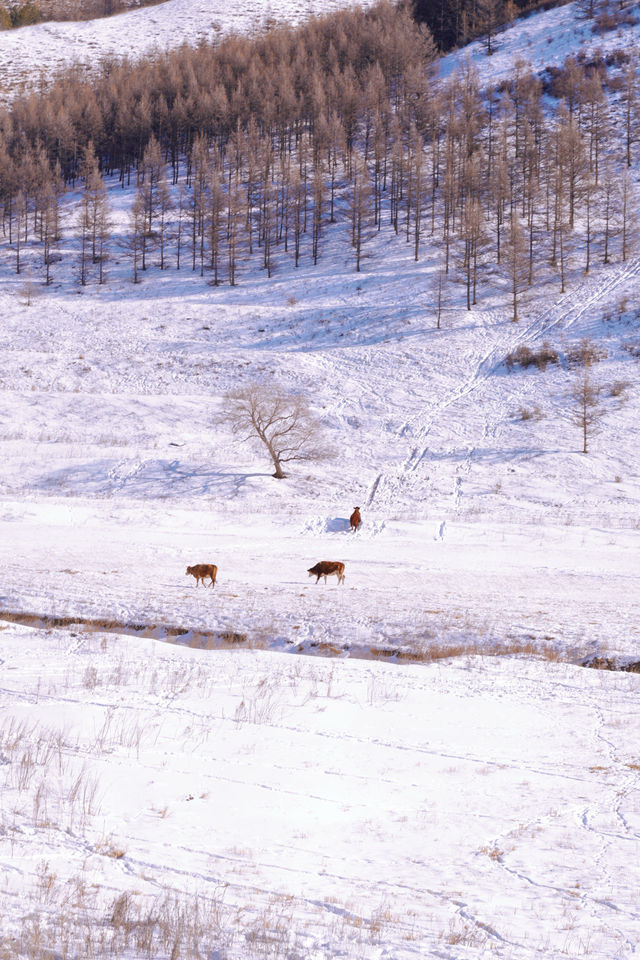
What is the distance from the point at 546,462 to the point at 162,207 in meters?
73.4

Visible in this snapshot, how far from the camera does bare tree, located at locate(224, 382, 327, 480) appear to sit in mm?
39625

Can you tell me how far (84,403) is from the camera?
4916 centimetres

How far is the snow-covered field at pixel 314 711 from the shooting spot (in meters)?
4.31

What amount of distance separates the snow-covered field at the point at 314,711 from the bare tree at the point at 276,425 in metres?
1.72

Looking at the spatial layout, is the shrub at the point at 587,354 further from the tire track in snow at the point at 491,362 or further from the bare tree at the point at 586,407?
the tire track in snow at the point at 491,362

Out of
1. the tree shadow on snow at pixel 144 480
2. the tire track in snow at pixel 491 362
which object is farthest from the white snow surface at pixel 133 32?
the tree shadow on snow at pixel 144 480

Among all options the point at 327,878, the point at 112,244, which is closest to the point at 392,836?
the point at 327,878

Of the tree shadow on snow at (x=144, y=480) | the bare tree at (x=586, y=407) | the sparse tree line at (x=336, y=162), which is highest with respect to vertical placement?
the sparse tree line at (x=336, y=162)

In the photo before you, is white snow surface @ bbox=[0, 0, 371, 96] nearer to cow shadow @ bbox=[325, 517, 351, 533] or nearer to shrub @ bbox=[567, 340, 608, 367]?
shrub @ bbox=[567, 340, 608, 367]

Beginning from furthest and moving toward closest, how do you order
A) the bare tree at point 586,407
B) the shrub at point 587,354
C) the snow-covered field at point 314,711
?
the shrub at point 587,354, the bare tree at point 586,407, the snow-covered field at point 314,711

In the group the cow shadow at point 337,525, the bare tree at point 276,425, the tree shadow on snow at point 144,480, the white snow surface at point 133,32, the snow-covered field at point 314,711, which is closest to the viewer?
the snow-covered field at point 314,711

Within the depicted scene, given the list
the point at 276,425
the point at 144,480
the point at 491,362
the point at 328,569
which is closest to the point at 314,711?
the point at 328,569

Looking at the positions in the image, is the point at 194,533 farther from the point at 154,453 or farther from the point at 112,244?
the point at 112,244

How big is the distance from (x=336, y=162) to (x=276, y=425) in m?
72.2
